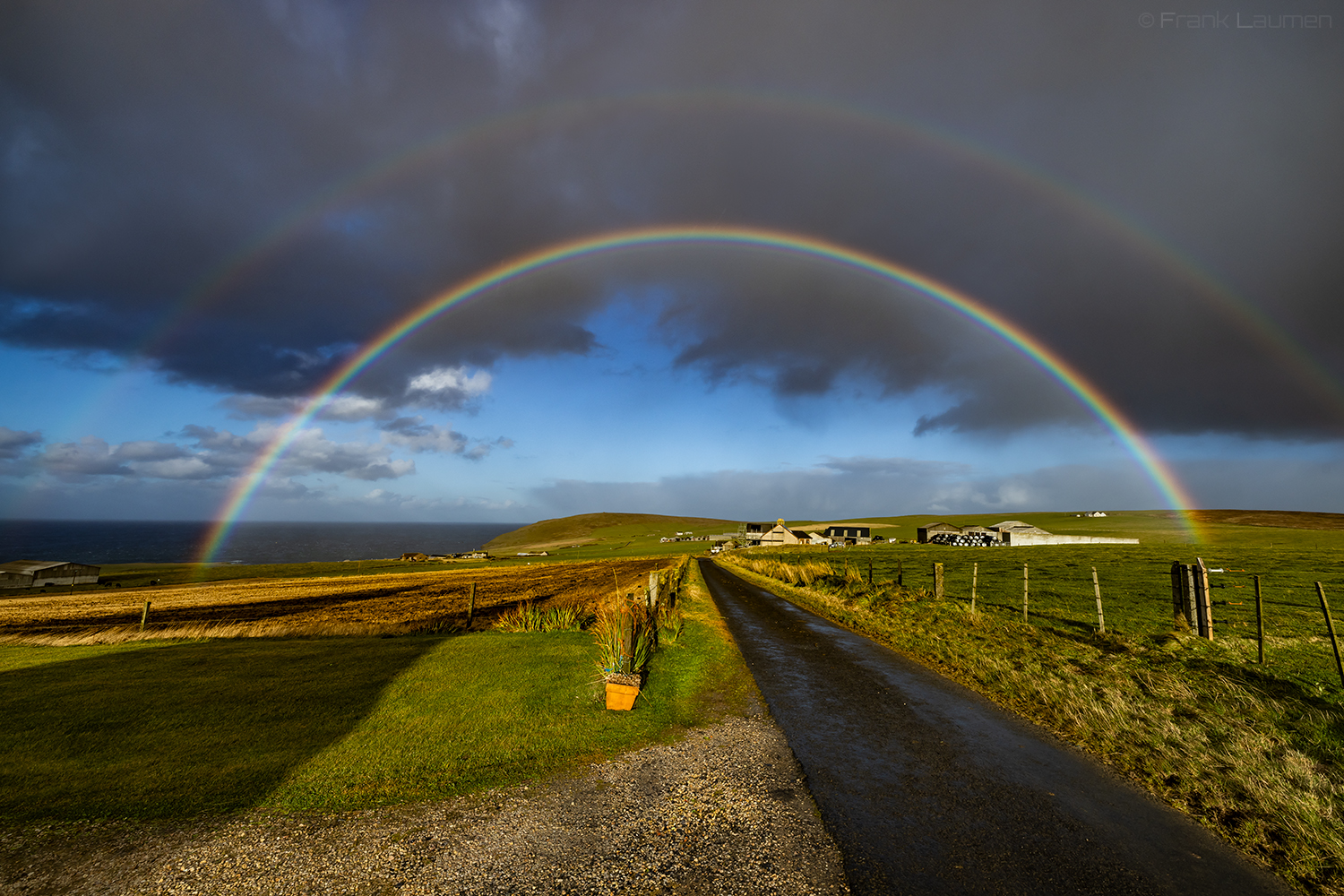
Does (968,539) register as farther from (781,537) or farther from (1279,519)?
(1279,519)

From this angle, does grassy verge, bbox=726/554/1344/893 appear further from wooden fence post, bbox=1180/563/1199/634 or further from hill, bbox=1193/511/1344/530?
hill, bbox=1193/511/1344/530

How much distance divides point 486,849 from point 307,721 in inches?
229

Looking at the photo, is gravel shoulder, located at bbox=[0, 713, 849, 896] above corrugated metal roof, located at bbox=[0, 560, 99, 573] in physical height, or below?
above

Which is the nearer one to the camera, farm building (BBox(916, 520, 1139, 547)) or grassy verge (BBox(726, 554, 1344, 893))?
grassy verge (BBox(726, 554, 1344, 893))

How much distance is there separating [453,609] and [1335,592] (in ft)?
148

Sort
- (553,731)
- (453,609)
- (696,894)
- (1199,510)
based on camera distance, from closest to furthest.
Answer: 1. (696,894)
2. (553,731)
3. (453,609)
4. (1199,510)

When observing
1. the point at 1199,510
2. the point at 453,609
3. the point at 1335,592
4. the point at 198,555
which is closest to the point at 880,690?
the point at 453,609

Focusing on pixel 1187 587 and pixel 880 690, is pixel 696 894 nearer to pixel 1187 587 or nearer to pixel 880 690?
pixel 880 690

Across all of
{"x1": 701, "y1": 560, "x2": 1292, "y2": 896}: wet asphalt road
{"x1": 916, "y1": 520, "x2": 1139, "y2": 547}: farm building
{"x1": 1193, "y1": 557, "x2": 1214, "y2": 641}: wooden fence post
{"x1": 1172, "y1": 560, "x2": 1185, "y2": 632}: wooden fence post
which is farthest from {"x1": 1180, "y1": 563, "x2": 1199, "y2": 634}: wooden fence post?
{"x1": 916, "y1": 520, "x2": 1139, "y2": 547}: farm building

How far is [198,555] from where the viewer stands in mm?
151625

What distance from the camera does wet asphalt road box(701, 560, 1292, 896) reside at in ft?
18.4

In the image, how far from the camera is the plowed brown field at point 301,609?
20375 mm

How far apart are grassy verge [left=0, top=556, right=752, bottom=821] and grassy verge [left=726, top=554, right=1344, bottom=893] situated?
6.20 meters

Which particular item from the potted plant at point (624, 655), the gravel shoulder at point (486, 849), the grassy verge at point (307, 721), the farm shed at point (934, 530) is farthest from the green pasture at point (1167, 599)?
the farm shed at point (934, 530)
